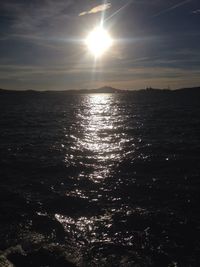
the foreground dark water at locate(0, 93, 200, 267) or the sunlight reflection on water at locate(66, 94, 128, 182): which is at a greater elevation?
the sunlight reflection on water at locate(66, 94, 128, 182)

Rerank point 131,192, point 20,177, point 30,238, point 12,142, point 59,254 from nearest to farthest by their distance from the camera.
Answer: point 59,254 < point 30,238 < point 131,192 < point 20,177 < point 12,142

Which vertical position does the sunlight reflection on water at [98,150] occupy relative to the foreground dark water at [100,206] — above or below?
above

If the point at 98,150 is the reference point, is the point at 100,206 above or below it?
below

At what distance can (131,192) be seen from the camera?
1703cm

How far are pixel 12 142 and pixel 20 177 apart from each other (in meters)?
12.4

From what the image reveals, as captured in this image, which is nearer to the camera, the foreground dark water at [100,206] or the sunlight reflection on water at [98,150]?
the foreground dark water at [100,206]

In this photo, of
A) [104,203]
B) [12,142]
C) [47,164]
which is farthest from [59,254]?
[12,142]

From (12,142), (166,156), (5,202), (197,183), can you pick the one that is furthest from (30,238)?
(12,142)

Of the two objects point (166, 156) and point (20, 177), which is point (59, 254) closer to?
point (20, 177)

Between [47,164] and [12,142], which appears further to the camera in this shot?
[12,142]

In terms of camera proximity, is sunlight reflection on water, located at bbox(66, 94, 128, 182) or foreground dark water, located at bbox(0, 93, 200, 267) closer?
foreground dark water, located at bbox(0, 93, 200, 267)

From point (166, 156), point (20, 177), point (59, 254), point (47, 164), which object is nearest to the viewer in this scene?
point (59, 254)

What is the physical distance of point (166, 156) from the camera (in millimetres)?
24641

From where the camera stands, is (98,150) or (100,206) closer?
(100,206)
